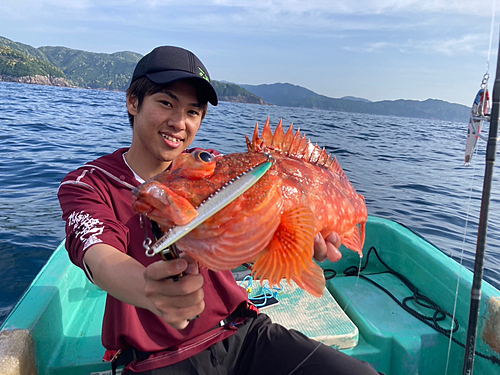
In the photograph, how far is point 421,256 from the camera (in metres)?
4.27

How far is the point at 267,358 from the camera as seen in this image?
2.36 meters

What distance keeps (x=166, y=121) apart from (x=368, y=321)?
3115 millimetres

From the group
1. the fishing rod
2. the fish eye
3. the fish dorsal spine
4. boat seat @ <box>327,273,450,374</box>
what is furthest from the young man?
boat seat @ <box>327,273,450,374</box>

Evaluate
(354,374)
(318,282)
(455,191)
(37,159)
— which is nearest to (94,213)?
(318,282)

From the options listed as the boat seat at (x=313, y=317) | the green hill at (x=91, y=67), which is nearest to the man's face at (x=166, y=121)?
the boat seat at (x=313, y=317)

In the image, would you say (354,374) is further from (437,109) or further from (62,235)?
(437,109)

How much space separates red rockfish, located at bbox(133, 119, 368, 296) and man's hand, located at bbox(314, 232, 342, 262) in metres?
0.06

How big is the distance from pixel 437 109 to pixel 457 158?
311 feet

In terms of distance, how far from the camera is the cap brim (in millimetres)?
2264

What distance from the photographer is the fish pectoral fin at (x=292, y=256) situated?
1.41m

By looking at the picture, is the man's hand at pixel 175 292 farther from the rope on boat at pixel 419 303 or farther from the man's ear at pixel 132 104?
the rope on boat at pixel 419 303

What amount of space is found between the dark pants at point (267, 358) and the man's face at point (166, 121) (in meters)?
1.52

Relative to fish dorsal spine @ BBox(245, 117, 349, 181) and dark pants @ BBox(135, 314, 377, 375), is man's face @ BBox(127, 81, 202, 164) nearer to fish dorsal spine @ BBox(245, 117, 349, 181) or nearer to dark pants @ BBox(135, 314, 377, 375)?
fish dorsal spine @ BBox(245, 117, 349, 181)

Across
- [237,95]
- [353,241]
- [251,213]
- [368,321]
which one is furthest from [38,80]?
[251,213]
